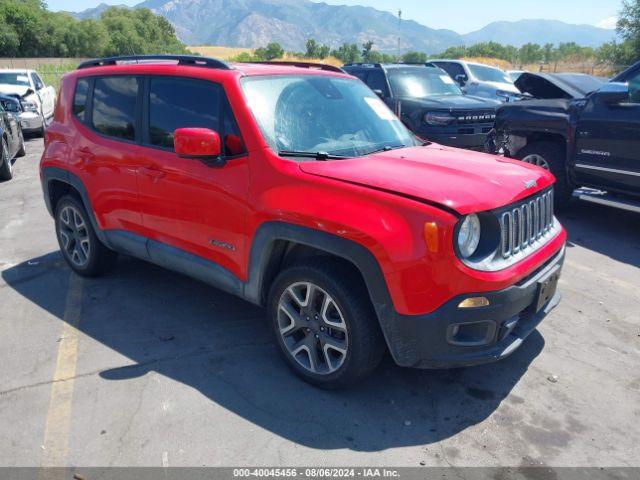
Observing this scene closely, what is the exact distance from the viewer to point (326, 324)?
10.7ft

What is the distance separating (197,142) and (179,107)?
0.67 metres

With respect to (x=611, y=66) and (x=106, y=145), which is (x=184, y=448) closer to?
(x=106, y=145)

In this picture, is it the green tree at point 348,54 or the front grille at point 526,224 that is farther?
the green tree at point 348,54

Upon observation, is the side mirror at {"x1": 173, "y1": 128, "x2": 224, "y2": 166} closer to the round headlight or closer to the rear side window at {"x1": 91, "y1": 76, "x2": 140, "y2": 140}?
the rear side window at {"x1": 91, "y1": 76, "x2": 140, "y2": 140}

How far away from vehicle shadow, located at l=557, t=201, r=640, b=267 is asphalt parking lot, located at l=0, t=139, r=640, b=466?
1.29 m

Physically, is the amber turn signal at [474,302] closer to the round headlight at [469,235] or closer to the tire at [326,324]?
the round headlight at [469,235]

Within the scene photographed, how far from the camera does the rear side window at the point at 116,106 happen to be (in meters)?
4.32

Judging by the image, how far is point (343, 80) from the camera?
4426mm

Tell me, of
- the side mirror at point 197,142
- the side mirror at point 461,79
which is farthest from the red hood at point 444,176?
the side mirror at point 461,79

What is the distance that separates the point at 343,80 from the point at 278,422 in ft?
8.77

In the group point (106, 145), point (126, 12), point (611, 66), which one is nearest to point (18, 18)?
point (126, 12)

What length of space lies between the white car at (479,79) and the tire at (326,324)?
1264cm

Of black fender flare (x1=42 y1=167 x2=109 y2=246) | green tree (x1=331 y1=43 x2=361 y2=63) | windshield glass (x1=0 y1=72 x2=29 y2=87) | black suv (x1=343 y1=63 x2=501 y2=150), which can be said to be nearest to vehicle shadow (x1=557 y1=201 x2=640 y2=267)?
black suv (x1=343 y1=63 x2=501 y2=150)

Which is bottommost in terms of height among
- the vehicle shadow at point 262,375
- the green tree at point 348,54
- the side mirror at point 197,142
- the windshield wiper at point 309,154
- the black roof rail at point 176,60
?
the vehicle shadow at point 262,375
